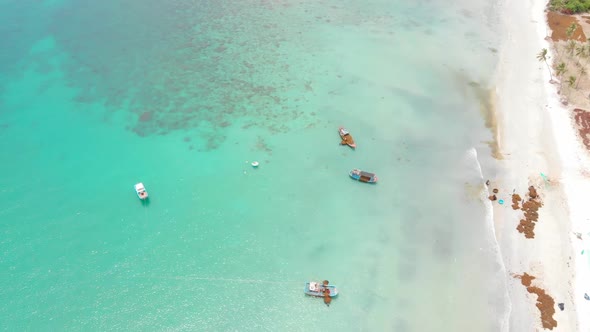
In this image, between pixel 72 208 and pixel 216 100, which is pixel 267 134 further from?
pixel 72 208

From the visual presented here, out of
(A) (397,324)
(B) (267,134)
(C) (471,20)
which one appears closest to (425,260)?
(A) (397,324)

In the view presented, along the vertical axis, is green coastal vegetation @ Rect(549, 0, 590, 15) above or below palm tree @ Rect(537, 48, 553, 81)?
above

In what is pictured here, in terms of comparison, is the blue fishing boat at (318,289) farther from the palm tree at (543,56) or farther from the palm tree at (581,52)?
the palm tree at (581,52)

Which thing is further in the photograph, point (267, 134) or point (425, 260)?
point (267, 134)

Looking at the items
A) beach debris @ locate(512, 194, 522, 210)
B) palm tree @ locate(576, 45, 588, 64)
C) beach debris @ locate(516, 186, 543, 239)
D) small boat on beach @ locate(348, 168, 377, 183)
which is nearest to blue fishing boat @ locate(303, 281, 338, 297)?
small boat on beach @ locate(348, 168, 377, 183)

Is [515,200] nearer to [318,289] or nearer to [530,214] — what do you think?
[530,214]

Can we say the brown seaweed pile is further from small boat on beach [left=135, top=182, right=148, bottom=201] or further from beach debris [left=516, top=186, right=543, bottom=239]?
small boat on beach [left=135, top=182, right=148, bottom=201]

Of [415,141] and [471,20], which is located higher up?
[471,20]
